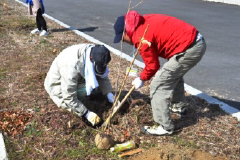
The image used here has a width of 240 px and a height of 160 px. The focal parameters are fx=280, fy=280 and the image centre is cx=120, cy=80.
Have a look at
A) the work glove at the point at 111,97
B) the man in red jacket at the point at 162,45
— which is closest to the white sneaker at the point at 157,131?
the man in red jacket at the point at 162,45

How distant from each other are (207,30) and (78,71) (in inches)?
285

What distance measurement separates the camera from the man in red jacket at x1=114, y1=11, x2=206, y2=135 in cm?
303

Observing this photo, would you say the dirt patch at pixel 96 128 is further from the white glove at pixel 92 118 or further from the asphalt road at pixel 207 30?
the asphalt road at pixel 207 30

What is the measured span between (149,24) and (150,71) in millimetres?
520

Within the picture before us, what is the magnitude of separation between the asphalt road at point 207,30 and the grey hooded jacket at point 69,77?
2.51 metres

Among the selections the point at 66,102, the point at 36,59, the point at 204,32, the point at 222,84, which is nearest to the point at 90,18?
the point at 204,32

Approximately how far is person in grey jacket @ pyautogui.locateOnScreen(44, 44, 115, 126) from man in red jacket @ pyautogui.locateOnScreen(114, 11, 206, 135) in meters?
0.29

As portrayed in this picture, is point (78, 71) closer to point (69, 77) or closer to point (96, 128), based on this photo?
point (69, 77)

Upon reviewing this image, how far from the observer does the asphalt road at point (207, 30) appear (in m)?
5.20

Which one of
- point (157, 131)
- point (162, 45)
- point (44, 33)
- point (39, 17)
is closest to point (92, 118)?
point (157, 131)

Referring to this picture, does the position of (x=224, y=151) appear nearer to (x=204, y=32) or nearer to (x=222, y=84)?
(x=222, y=84)

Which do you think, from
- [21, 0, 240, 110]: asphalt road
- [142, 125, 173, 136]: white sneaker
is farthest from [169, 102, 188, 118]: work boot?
[21, 0, 240, 110]: asphalt road

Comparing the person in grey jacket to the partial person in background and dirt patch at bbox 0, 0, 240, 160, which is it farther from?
the partial person in background

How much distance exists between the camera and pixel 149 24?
3.01 m
